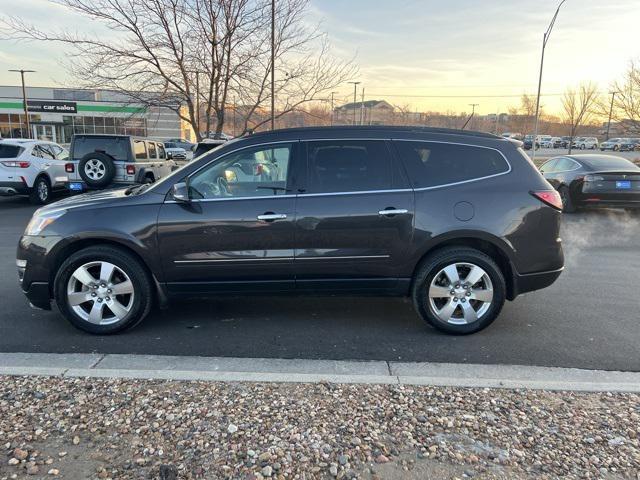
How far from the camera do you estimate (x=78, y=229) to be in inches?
157

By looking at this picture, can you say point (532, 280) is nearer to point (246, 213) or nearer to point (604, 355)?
point (604, 355)

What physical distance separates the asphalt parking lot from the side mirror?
1205 millimetres

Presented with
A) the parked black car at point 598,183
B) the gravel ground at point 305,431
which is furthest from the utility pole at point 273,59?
the gravel ground at point 305,431

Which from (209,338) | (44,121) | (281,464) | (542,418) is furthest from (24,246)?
(44,121)

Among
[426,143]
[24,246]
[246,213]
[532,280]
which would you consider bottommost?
[532,280]

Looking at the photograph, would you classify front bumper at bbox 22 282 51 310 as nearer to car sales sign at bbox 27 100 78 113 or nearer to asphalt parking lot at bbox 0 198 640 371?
asphalt parking lot at bbox 0 198 640 371

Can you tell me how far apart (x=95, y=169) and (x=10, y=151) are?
2900mm

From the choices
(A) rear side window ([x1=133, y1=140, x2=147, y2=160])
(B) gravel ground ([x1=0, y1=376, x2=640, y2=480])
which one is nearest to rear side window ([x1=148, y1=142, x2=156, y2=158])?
(A) rear side window ([x1=133, y1=140, x2=147, y2=160])

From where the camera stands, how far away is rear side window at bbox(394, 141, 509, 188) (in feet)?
13.6

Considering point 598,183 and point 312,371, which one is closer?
A: point 312,371

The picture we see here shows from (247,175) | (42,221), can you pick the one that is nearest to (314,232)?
(247,175)

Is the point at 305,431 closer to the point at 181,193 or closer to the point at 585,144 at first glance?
the point at 181,193

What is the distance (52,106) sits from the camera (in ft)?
162

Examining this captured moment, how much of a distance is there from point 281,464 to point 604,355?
9.54 ft
